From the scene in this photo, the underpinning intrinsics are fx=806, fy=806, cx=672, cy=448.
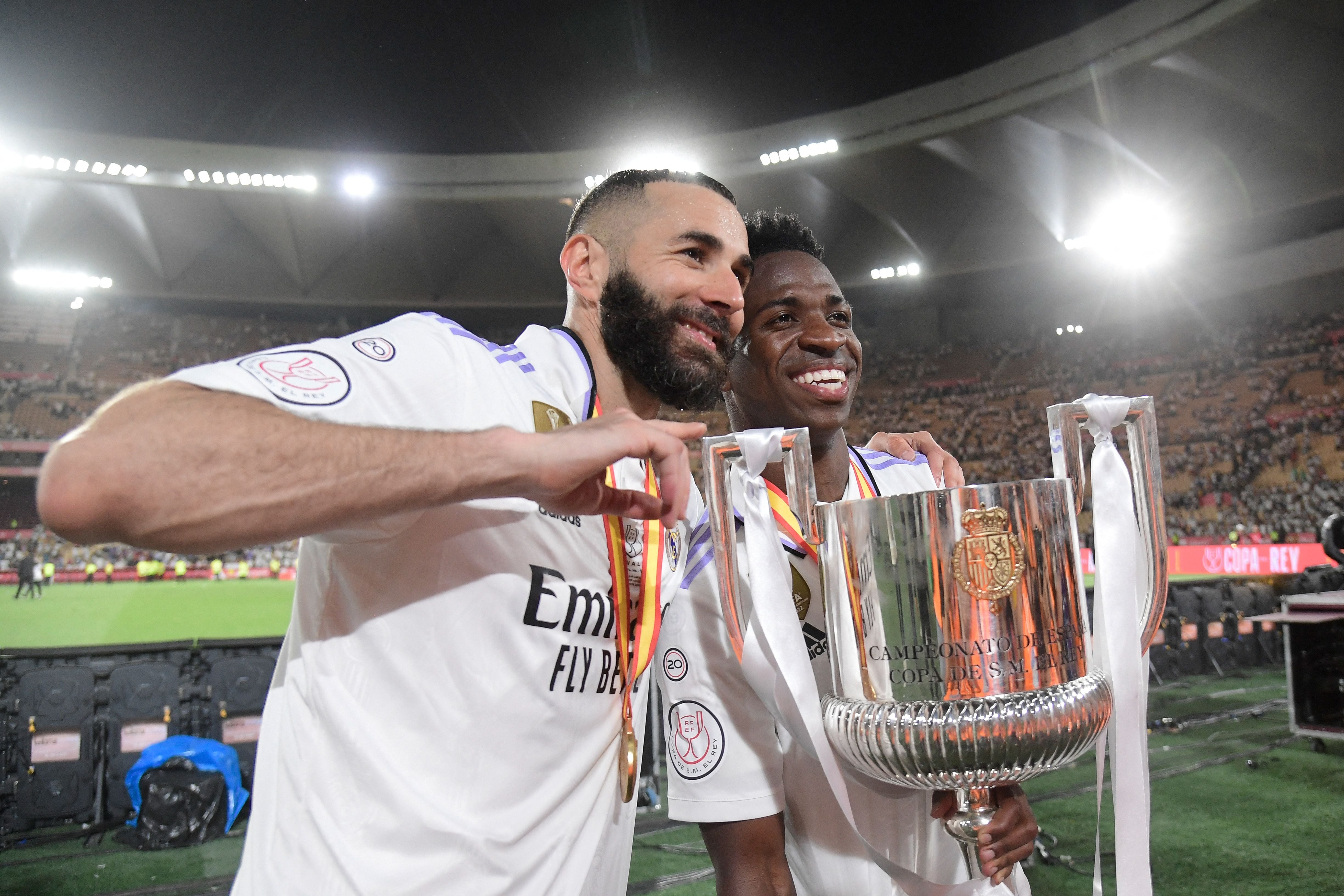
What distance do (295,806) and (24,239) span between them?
2965cm

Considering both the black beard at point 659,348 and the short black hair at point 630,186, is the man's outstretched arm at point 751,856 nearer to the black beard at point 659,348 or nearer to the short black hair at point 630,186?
the black beard at point 659,348

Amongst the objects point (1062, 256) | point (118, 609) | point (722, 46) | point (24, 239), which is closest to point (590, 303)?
point (118, 609)

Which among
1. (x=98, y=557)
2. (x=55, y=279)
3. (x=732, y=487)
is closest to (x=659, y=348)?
(x=732, y=487)

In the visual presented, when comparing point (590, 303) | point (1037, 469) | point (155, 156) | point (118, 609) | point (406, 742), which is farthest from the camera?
point (1037, 469)

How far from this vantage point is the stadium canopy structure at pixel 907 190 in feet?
56.9

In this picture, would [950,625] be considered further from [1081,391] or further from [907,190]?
[1081,391]

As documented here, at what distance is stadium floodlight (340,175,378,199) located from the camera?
21.6 meters

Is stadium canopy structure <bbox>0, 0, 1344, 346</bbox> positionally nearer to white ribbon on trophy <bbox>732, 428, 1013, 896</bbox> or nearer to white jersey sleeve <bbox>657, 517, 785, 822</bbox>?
white jersey sleeve <bbox>657, 517, 785, 822</bbox>

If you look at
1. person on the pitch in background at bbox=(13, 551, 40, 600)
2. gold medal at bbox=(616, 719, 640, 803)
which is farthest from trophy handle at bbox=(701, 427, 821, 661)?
person on the pitch in background at bbox=(13, 551, 40, 600)

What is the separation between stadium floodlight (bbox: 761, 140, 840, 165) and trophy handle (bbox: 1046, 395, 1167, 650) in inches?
807

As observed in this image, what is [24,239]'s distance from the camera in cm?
2359

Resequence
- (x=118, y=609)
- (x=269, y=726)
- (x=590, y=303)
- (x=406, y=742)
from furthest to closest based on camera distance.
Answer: (x=118, y=609), (x=590, y=303), (x=269, y=726), (x=406, y=742)

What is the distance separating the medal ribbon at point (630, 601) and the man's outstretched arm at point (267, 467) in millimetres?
391

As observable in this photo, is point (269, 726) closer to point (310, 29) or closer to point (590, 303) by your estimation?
point (590, 303)
